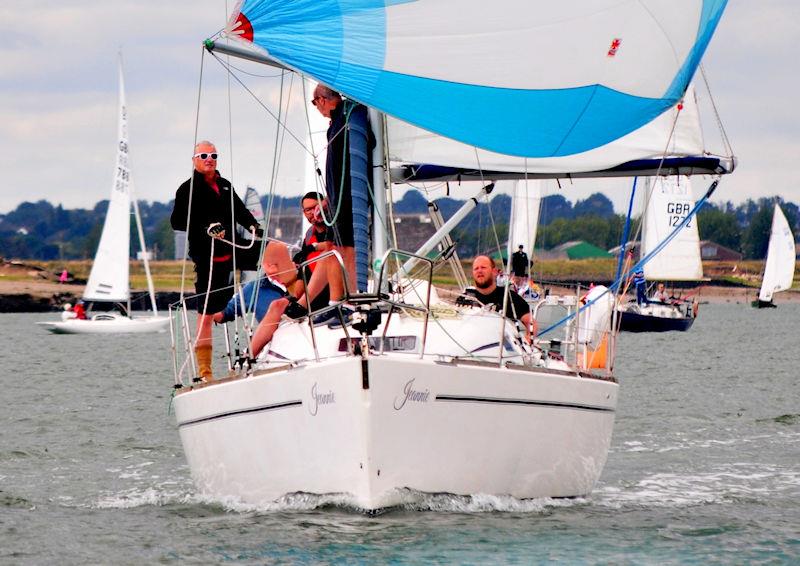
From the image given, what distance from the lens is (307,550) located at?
935cm

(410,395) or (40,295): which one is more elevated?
(410,395)

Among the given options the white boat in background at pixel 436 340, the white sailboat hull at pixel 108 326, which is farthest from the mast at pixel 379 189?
the white sailboat hull at pixel 108 326

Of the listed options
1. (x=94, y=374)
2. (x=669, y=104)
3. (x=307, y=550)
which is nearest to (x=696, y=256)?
(x=94, y=374)

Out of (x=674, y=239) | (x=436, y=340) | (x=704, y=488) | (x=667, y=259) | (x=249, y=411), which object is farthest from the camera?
(x=667, y=259)

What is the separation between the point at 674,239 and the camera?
58688 mm

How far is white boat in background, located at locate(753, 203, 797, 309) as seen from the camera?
87875 millimetres

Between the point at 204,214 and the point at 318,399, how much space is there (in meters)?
2.77

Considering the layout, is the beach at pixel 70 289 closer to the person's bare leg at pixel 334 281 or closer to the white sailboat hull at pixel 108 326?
the white sailboat hull at pixel 108 326

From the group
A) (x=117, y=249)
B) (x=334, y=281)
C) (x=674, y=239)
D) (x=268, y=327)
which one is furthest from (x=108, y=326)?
(x=334, y=281)

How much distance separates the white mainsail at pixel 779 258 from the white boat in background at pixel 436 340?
78.3m

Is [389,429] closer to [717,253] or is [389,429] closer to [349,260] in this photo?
[349,260]

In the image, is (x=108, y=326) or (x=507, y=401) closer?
(x=507, y=401)

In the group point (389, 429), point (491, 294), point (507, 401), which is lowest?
point (389, 429)

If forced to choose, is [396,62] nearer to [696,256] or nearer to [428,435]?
[428,435]
